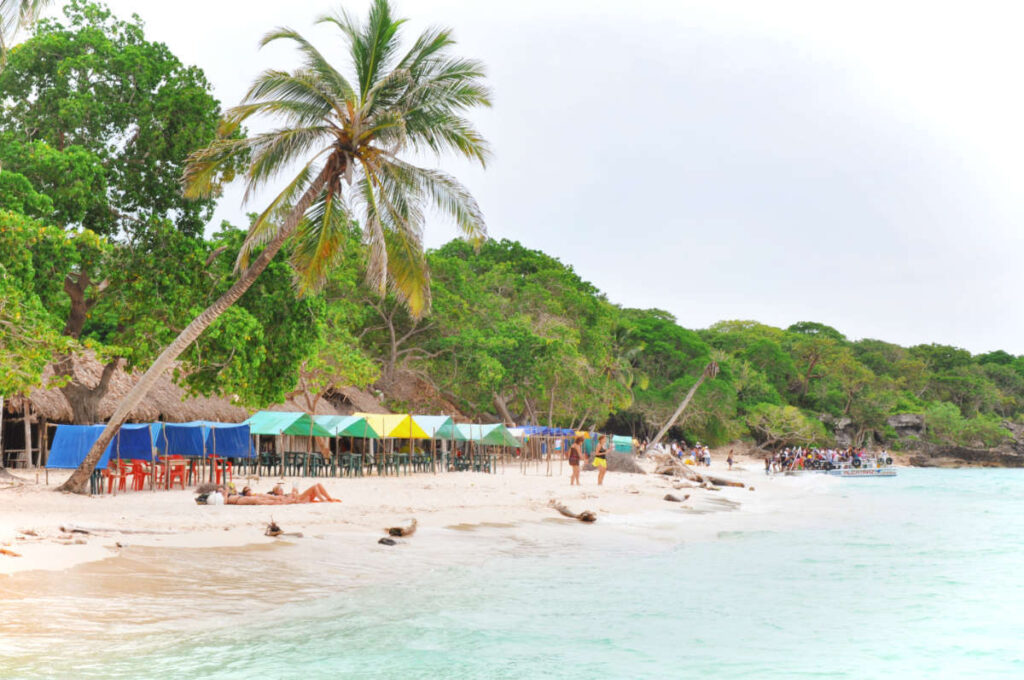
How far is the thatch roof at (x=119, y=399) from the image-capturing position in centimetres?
1855

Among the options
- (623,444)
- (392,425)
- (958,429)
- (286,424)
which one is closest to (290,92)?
(286,424)

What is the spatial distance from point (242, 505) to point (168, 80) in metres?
8.52

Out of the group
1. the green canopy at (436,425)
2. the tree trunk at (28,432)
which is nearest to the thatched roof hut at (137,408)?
the tree trunk at (28,432)

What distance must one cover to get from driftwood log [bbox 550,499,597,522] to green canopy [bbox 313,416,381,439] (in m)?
6.92

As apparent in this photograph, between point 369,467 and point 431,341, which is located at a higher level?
point 431,341

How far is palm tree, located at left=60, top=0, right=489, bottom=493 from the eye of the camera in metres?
12.6

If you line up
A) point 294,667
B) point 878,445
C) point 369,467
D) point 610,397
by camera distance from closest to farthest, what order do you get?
1. point 294,667
2. point 369,467
3. point 610,397
4. point 878,445

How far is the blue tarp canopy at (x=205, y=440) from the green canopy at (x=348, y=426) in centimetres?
378

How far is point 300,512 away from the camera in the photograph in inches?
488

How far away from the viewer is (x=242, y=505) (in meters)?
12.5

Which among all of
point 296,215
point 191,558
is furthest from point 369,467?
point 191,558

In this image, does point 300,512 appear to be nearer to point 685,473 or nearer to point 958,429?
point 685,473

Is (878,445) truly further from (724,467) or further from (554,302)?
(554,302)

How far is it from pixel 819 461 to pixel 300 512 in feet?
130
